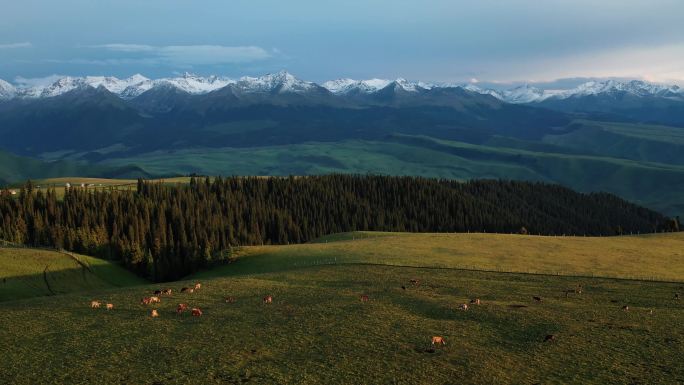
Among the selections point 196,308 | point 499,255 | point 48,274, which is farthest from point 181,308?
point 499,255

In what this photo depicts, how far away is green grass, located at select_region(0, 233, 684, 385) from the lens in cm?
3272

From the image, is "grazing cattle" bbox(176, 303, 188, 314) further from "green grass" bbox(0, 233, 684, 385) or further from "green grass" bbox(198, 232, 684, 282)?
"green grass" bbox(198, 232, 684, 282)

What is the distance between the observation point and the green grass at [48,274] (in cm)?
7821

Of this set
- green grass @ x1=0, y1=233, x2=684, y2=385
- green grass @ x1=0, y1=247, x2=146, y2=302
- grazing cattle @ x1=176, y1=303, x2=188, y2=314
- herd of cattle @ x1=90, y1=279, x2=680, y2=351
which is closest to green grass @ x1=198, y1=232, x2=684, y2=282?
green grass @ x1=0, y1=233, x2=684, y2=385

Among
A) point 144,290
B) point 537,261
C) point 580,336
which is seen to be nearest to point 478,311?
point 580,336

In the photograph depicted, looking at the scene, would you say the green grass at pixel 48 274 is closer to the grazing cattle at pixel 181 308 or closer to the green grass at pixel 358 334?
the green grass at pixel 358 334

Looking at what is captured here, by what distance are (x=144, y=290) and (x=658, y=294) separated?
50604 mm

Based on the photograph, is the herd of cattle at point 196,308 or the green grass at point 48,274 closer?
the herd of cattle at point 196,308

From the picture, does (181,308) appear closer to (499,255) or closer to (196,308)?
(196,308)

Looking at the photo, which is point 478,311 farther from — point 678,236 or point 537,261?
point 678,236

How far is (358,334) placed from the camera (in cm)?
4000

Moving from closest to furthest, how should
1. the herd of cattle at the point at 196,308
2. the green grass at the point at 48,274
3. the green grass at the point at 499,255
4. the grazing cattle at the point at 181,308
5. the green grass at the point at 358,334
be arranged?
1. the green grass at the point at 358,334
2. the herd of cattle at the point at 196,308
3. the grazing cattle at the point at 181,308
4. the green grass at the point at 499,255
5. the green grass at the point at 48,274

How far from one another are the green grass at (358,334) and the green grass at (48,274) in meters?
25.1

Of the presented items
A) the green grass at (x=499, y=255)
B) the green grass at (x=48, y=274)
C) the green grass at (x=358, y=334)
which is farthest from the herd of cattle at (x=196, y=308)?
the green grass at (x=48, y=274)
